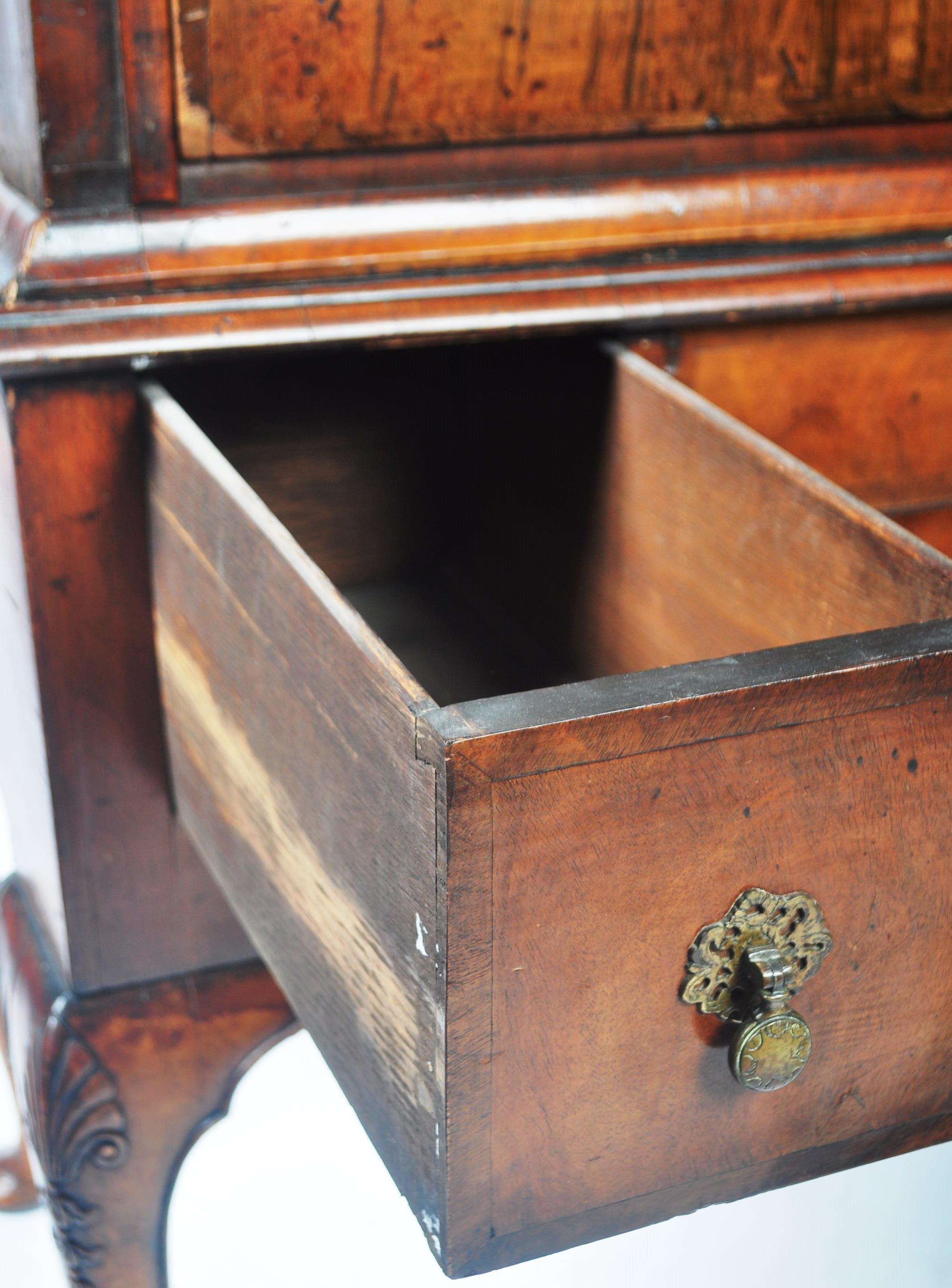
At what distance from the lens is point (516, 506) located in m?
0.94

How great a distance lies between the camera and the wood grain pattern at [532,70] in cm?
73

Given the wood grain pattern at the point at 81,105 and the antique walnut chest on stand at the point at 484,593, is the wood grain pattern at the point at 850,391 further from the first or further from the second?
the wood grain pattern at the point at 81,105

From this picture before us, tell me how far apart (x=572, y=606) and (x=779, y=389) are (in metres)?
0.18

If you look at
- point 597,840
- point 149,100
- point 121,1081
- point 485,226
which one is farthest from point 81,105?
point 121,1081

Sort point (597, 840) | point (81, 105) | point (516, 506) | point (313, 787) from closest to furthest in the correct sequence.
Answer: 1. point (597, 840)
2. point (313, 787)
3. point (81, 105)
4. point (516, 506)

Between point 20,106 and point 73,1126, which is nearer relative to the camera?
point 20,106

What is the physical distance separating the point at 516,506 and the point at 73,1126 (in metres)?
0.47

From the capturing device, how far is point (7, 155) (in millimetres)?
779

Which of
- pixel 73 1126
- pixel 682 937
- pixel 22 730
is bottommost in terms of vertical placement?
pixel 73 1126

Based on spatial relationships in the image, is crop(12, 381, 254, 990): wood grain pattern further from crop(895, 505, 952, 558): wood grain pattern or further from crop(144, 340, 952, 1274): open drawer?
crop(895, 505, 952, 558): wood grain pattern

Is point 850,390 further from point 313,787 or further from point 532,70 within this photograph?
point 313,787

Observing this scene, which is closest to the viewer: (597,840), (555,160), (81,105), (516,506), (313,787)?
(597,840)

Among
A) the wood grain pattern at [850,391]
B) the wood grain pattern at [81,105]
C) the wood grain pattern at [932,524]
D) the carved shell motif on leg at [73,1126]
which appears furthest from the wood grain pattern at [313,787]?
the wood grain pattern at [932,524]

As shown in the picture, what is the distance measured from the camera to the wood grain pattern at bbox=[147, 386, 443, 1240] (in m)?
0.48
